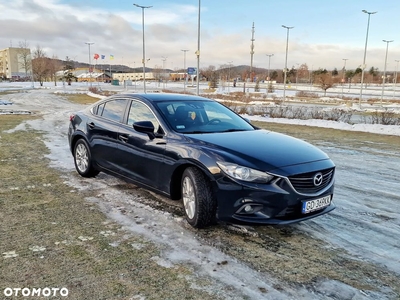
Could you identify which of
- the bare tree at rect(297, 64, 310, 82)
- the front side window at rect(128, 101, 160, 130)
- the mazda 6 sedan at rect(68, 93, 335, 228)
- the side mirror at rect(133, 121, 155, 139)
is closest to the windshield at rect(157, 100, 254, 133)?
the mazda 6 sedan at rect(68, 93, 335, 228)

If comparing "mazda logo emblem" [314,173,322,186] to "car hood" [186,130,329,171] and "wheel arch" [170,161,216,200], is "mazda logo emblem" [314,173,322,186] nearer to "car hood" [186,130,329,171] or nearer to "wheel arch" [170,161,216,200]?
"car hood" [186,130,329,171]

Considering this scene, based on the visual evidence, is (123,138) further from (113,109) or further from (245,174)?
(245,174)

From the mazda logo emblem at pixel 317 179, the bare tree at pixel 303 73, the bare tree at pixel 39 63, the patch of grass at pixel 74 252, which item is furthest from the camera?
the bare tree at pixel 303 73

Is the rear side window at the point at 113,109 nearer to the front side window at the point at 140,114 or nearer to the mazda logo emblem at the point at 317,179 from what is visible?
the front side window at the point at 140,114

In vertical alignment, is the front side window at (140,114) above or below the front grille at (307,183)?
above

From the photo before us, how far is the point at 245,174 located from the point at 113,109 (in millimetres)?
2868

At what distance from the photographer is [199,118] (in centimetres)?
497

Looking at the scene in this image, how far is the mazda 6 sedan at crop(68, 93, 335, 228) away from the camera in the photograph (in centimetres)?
360

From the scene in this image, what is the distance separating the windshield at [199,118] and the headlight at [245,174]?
1053 mm

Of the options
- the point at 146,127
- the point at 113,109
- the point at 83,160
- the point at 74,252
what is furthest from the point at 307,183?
the point at 83,160

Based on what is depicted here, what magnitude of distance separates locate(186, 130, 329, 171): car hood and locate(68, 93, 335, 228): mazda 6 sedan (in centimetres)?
1

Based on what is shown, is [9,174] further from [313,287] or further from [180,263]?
[313,287]

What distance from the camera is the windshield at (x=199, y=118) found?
184 inches

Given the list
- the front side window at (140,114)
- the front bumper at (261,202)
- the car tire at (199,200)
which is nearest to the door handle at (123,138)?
the front side window at (140,114)
